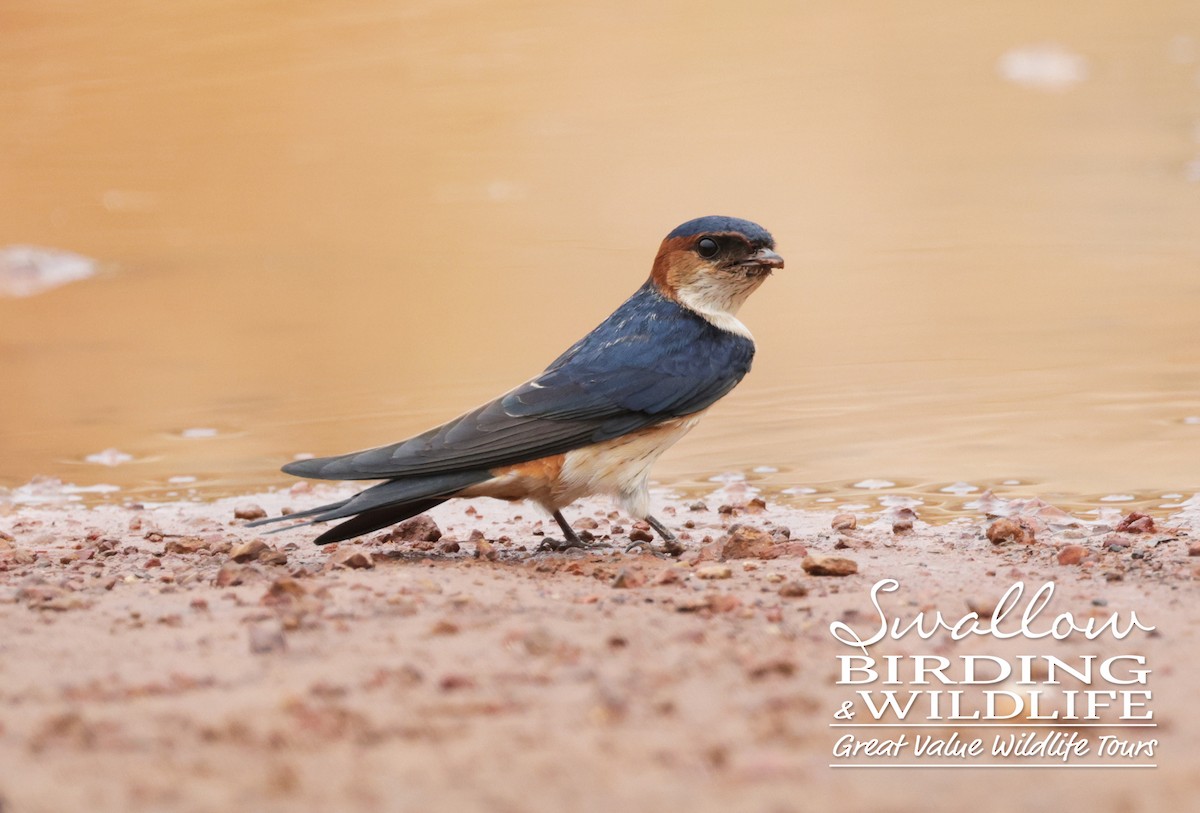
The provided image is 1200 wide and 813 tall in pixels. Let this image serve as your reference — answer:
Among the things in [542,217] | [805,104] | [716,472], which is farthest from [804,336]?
[805,104]

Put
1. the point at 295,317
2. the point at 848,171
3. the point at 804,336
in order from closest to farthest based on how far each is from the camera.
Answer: the point at 804,336 < the point at 295,317 < the point at 848,171

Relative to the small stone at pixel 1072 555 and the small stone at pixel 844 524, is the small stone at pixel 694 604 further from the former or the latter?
the small stone at pixel 844 524

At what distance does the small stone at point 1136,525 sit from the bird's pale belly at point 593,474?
1.38 meters

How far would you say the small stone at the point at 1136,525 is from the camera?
15.3 ft

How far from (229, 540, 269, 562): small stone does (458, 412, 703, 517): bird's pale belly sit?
0.62m

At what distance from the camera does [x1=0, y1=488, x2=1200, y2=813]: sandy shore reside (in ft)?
7.72

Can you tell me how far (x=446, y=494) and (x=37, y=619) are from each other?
1290 mm

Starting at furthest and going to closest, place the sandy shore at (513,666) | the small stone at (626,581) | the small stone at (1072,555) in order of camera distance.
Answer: the small stone at (1072,555) < the small stone at (626,581) < the sandy shore at (513,666)

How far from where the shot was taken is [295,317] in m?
10.0

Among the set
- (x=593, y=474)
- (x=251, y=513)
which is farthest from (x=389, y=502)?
(x=251, y=513)

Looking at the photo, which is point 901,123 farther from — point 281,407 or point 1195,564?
point 1195,564

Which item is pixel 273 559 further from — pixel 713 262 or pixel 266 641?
pixel 713 262

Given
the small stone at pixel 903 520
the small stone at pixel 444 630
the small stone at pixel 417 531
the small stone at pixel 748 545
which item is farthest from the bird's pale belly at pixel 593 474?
the small stone at pixel 444 630

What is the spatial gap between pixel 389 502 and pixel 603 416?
0.72 meters
